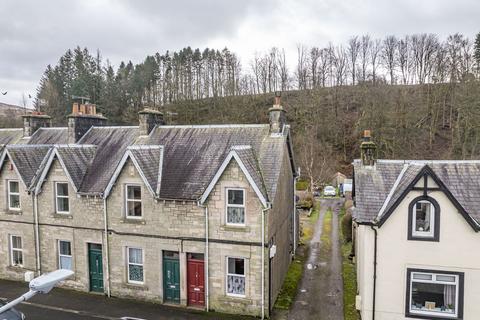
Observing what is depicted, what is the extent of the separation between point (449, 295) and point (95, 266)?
16.7 m

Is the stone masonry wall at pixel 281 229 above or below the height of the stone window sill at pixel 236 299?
above

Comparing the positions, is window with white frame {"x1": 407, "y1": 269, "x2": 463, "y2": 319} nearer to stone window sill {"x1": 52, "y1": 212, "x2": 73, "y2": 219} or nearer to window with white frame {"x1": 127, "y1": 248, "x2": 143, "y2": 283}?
window with white frame {"x1": 127, "y1": 248, "x2": 143, "y2": 283}

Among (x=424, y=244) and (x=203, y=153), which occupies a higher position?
(x=203, y=153)

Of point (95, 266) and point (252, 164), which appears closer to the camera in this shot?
point (252, 164)

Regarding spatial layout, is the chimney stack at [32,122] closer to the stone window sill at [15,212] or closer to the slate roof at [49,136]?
the slate roof at [49,136]

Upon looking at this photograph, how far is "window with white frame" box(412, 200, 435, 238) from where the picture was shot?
44.4 ft

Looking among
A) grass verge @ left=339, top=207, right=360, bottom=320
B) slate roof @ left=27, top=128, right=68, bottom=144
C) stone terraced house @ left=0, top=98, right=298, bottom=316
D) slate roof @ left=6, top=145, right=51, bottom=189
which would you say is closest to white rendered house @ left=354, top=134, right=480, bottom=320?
grass verge @ left=339, top=207, right=360, bottom=320

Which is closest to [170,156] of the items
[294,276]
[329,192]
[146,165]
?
[146,165]

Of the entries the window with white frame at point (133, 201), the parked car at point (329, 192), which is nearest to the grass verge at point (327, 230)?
the parked car at point (329, 192)

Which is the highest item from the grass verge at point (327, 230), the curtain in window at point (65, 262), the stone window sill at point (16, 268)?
the curtain in window at point (65, 262)

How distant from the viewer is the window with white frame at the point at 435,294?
43.5 ft

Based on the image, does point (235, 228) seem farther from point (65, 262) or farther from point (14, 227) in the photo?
point (14, 227)

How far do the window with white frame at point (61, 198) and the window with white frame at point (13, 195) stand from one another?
3046mm

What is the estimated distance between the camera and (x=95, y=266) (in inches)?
749
